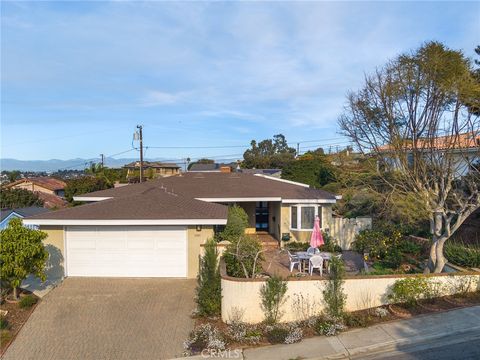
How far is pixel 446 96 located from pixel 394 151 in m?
2.50

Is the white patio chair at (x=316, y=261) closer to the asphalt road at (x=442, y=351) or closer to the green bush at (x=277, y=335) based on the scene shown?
the green bush at (x=277, y=335)

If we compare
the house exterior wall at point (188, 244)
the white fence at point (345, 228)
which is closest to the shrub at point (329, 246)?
the white fence at point (345, 228)

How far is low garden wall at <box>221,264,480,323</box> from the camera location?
10867mm

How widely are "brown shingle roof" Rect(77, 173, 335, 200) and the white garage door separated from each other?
230 inches

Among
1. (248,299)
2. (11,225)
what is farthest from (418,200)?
(11,225)

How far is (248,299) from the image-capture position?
10.9m

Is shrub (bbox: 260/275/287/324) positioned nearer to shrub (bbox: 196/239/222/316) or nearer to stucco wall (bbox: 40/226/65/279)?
shrub (bbox: 196/239/222/316)

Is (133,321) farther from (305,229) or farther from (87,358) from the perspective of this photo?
(305,229)

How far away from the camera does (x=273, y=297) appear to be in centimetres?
1066

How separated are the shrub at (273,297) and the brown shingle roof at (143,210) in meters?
4.50

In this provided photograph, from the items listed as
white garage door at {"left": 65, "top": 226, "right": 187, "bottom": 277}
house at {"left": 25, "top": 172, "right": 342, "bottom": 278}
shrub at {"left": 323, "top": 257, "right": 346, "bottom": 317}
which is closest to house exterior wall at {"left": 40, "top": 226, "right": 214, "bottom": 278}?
house at {"left": 25, "top": 172, "right": 342, "bottom": 278}

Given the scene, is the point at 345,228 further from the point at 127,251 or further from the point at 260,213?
the point at 127,251

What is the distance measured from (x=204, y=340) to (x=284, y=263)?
6.85m

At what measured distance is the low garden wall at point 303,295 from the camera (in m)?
10.9
